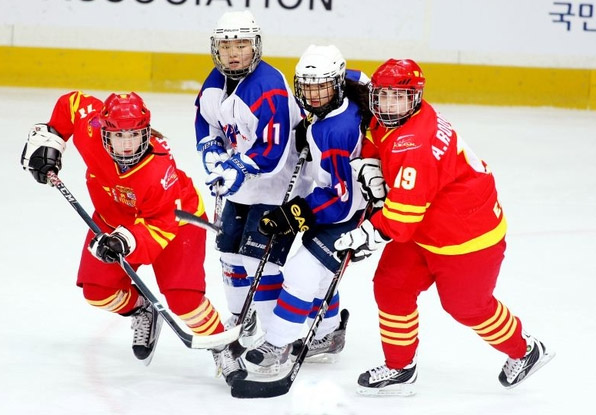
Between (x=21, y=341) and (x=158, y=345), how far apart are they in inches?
15.4

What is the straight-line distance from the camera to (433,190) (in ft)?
8.82

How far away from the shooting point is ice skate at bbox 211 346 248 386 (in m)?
2.89

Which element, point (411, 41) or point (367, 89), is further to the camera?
point (411, 41)

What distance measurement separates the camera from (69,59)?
7223 mm

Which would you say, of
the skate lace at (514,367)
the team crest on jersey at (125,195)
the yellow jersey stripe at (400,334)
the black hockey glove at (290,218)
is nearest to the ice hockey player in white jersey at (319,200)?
the black hockey glove at (290,218)

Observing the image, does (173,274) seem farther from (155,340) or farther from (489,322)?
(489,322)

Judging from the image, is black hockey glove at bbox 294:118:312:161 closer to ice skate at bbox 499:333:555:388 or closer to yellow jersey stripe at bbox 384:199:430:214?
yellow jersey stripe at bbox 384:199:430:214

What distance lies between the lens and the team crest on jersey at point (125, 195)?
2.86m

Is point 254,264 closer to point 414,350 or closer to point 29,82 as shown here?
point 414,350

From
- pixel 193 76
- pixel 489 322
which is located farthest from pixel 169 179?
pixel 193 76

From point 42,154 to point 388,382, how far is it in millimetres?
1104

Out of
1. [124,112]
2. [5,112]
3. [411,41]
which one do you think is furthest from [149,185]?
[411,41]

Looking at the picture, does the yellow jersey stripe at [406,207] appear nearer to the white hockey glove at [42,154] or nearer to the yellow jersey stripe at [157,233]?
the yellow jersey stripe at [157,233]

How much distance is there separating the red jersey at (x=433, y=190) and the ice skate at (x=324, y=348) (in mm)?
498
